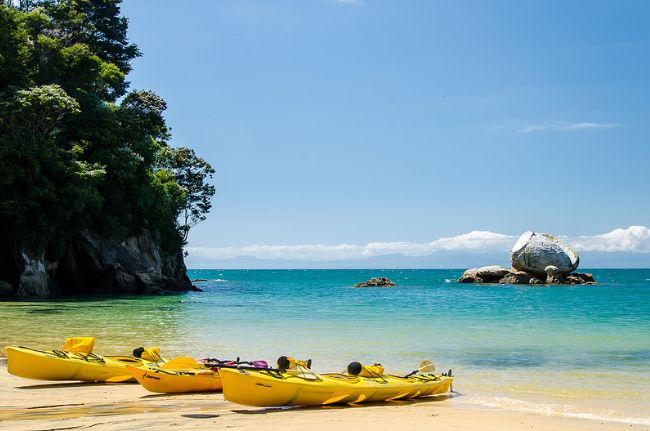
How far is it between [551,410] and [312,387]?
380 cm

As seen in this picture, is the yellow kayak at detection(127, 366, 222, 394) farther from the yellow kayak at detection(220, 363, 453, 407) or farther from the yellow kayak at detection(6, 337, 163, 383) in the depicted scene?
the yellow kayak at detection(220, 363, 453, 407)

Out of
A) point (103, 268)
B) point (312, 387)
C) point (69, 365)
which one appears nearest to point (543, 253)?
point (103, 268)

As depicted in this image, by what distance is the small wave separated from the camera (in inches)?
367

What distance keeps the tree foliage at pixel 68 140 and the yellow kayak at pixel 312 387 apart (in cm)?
2830

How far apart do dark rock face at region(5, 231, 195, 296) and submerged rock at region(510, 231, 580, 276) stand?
34872 mm

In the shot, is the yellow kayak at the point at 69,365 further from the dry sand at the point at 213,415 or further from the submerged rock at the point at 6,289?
the submerged rock at the point at 6,289

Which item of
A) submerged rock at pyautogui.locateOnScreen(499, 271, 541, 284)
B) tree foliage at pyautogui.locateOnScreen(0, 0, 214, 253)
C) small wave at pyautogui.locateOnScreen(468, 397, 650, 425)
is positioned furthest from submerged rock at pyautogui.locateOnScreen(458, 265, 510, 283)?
small wave at pyautogui.locateOnScreen(468, 397, 650, 425)

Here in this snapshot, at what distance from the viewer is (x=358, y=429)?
805 cm

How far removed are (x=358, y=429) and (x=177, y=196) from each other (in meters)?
45.0

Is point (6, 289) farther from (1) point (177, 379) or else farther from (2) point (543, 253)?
(2) point (543, 253)

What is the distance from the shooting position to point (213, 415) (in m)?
8.88

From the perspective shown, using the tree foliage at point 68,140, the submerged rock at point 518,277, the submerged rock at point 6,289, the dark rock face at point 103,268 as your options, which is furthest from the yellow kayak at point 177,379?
the submerged rock at point 518,277

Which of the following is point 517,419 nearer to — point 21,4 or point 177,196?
point 177,196

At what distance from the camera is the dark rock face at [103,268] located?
136ft
